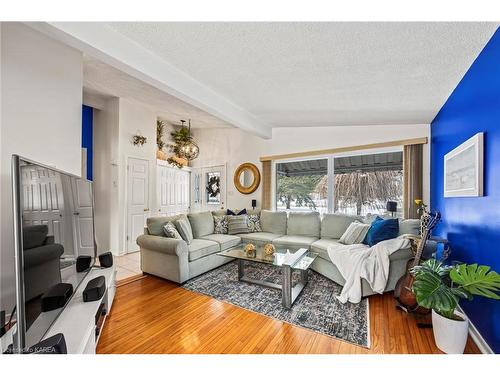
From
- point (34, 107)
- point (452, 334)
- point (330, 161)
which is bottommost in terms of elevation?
point (452, 334)

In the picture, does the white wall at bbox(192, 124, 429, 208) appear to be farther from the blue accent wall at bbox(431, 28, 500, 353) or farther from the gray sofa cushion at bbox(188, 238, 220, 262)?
the gray sofa cushion at bbox(188, 238, 220, 262)

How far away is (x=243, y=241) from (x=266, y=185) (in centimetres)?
154

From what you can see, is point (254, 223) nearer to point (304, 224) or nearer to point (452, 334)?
point (304, 224)

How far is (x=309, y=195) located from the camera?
471 centimetres

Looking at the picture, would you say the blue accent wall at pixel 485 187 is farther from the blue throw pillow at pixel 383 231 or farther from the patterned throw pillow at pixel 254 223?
the patterned throw pillow at pixel 254 223

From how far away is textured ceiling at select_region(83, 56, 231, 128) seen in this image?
10.3 ft

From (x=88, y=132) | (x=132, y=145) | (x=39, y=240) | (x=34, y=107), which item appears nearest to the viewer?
(x=39, y=240)

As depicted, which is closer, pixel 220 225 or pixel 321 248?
pixel 321 248

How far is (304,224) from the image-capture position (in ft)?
13.4

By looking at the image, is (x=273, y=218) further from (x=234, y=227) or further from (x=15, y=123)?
(x=15, y=123)

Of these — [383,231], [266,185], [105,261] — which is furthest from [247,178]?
[105,261]

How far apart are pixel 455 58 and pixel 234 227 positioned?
3.58 meters

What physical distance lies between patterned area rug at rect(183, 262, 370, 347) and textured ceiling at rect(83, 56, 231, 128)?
3.04 m

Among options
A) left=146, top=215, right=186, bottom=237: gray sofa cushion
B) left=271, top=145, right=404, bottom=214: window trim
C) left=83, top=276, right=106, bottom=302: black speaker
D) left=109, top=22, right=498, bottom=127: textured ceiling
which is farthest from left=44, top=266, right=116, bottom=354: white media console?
left=271, top=145, right=404, bottom=214: window trim
